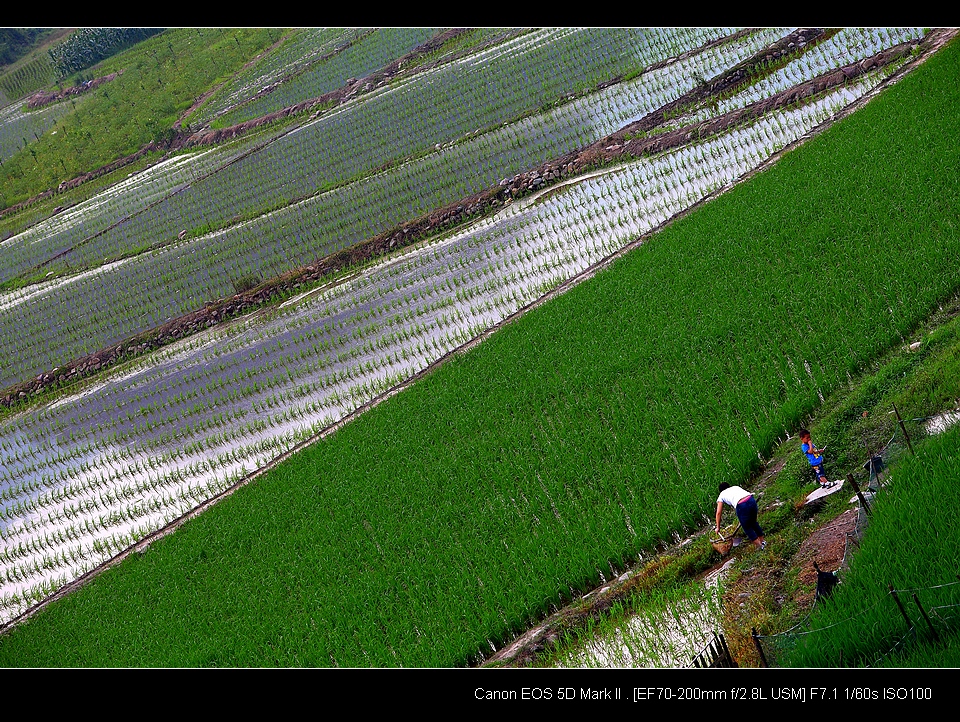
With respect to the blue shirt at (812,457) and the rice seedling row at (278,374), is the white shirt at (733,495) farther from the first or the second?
the rice seedling row at (278,374)

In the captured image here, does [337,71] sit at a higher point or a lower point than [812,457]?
higher

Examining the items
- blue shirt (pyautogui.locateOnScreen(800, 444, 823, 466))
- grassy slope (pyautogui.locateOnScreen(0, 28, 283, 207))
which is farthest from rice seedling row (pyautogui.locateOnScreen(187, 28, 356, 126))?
blue shirt (pyautogui.locateOnScreen(800, 444, 823, 466))

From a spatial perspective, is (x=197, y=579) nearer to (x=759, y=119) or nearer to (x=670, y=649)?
(x=670, y=649)

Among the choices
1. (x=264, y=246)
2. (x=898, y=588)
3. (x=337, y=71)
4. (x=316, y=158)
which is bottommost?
(x=898, y=588)

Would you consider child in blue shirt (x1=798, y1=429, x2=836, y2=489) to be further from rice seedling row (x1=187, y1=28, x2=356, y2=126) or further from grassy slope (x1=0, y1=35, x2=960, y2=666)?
rice seedling row (x1=187, y1=28, x2=356, y2=126)

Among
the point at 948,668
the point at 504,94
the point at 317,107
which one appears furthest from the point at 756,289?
the point at 317,107

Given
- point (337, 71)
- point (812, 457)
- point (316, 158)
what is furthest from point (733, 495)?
point (337, 71)

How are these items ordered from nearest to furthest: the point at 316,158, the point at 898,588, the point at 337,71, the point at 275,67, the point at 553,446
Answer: the point at 898,588 < the point at 553,446 < the point at 316,158 < the point at 337,71 < the point at 275,67

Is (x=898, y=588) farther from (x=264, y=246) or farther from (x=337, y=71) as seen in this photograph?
(x=337, y=71)
